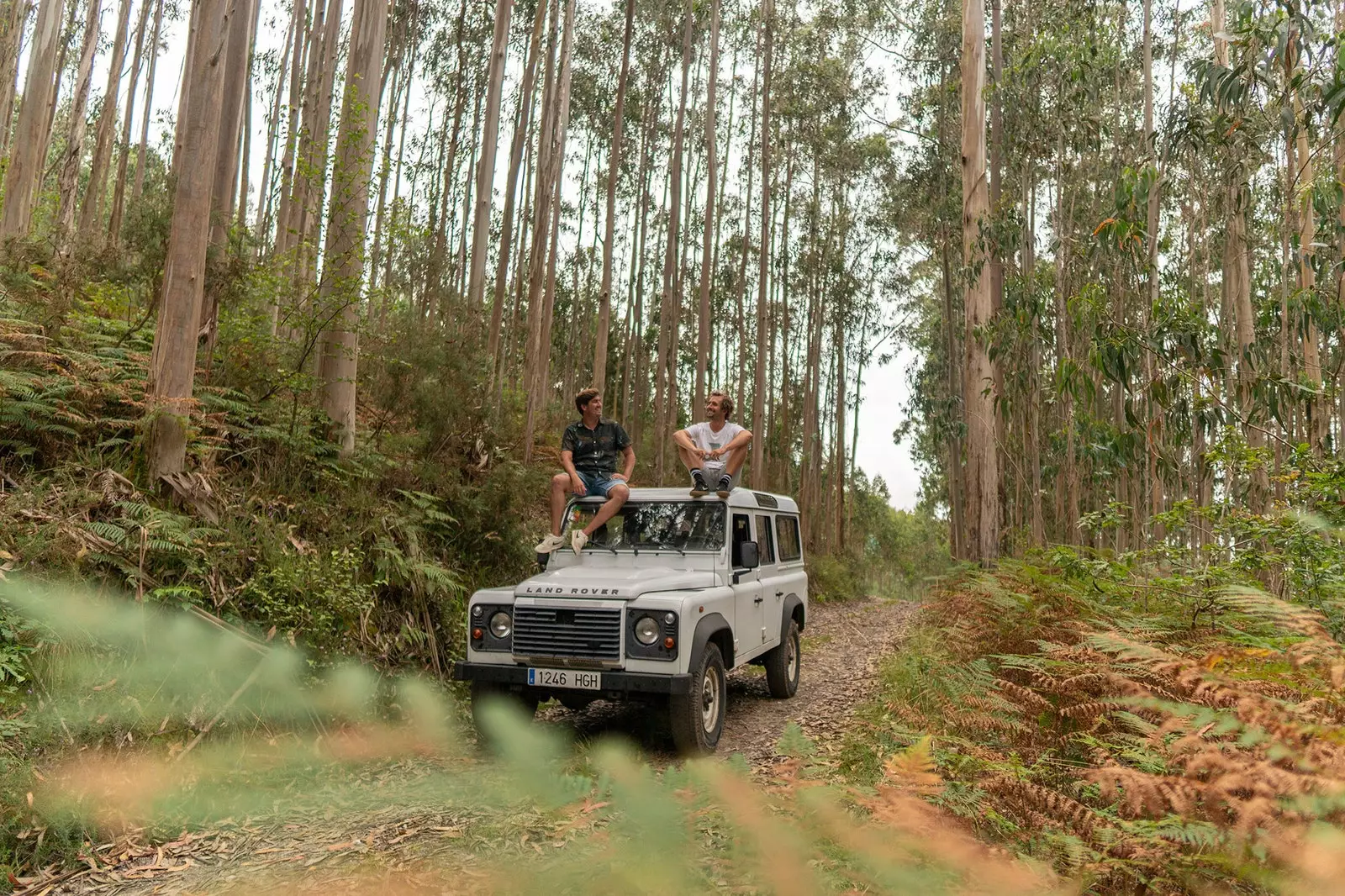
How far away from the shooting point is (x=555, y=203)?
17.9 metres

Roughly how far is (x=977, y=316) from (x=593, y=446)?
7.05 metres

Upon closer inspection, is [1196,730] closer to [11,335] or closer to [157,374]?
[157,374]

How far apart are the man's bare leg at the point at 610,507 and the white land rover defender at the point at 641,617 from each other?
0.08 meters

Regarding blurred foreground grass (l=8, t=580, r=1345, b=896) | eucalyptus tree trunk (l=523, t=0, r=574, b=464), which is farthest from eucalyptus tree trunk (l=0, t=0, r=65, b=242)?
blurred foreground grass (l=8, t=580, r=1345, b=896)

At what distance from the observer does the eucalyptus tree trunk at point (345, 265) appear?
25.3 feet

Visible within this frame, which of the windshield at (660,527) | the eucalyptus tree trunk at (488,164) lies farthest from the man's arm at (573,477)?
the eucalyptus tree trunk at (488,164)

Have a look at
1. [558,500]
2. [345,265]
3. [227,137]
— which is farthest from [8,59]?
[558,500]

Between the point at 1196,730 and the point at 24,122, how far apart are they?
15.4m

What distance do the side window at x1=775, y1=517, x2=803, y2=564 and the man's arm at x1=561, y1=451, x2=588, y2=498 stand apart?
6.33 ft

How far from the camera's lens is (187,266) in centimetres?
629

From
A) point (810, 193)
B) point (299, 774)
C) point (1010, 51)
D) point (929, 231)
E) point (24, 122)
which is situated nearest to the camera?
point (299, 774)

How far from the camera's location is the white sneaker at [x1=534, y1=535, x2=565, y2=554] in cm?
632

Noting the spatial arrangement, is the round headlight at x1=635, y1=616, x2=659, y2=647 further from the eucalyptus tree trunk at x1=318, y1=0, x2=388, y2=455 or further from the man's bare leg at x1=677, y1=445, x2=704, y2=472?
the eucalyptus tree trunk at x1=318, y1=0, x2=388, y2=455

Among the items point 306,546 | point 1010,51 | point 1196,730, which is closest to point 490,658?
point 306,546
